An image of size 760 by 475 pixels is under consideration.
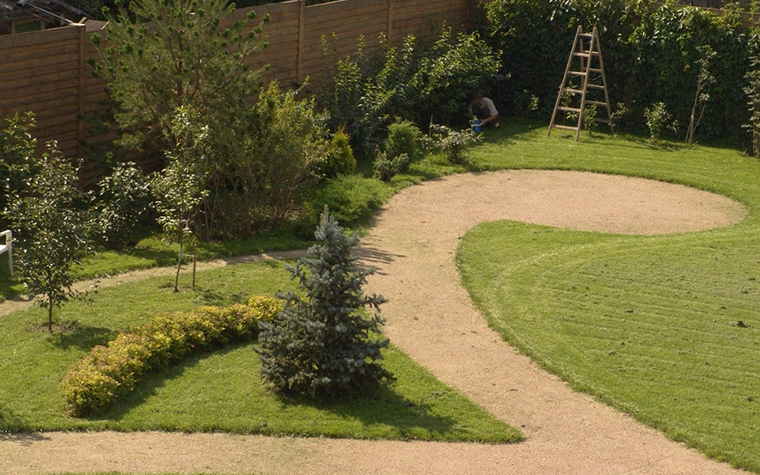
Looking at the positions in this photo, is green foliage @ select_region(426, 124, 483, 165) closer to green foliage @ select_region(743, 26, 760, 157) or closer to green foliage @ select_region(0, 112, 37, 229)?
green foliage @ select_region(743, 26, 760, 157)

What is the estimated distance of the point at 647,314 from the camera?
11891 millimetres

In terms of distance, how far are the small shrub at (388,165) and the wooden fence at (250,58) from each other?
7.56ft

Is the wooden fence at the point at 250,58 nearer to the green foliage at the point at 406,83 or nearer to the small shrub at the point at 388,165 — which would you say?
the green foliage at the point at 406,83

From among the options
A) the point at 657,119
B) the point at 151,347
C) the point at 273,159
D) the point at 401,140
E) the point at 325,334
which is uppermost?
the point at 657,119

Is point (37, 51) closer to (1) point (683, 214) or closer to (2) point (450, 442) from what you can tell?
(2) point (450, 442)

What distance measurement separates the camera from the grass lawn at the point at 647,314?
9617mm

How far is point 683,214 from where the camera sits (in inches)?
642

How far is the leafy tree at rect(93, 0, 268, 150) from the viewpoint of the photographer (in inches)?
546

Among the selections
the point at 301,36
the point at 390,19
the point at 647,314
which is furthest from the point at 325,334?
the point at 390,19

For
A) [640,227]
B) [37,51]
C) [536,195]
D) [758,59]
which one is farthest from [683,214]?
[37,51]

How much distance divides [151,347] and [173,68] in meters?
5.38

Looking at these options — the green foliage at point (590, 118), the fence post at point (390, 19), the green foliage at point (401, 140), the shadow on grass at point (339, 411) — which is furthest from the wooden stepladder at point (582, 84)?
the shadow on grass at point (339, 411)

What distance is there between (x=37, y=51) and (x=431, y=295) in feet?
21.2

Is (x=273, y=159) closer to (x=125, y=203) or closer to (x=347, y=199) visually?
(x=347, y=199)
